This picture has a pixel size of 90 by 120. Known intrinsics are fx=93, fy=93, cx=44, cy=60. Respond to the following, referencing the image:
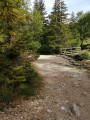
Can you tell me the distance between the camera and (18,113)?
2709 millimetres

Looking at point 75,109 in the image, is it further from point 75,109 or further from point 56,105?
point 56,105

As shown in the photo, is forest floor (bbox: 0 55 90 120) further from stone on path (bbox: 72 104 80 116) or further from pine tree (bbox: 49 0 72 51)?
pine tree (bbox: 49 0 72 51)

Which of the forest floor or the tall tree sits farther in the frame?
the tall tree

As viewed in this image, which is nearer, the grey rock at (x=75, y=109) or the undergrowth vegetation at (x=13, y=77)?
the grey rock at (x=75, y=109)

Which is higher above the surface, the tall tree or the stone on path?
the tall tree

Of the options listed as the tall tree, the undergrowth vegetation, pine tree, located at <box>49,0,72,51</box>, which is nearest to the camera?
the undergrowth vegetation

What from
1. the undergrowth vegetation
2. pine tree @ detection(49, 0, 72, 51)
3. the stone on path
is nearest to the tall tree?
pine tree @ detection(49, 0, 72, 51)

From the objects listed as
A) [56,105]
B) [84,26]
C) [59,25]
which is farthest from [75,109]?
[84,26]

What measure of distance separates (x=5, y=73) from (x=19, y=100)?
3.49ft

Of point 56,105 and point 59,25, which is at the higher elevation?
point 59,25

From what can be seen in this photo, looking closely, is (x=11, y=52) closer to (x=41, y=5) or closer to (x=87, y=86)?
(x=87, y=86)

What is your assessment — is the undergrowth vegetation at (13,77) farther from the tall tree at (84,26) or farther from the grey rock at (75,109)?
the tall tree at (84,26)

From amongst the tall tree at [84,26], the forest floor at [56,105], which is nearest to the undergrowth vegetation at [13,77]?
the forest floor at [56,105]

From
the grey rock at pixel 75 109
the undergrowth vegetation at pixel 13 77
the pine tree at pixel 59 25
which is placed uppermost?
the pine tree at pixel 59 25
